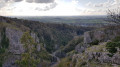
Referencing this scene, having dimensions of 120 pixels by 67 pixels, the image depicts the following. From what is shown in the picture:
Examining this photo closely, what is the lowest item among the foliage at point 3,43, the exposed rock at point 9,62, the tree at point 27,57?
the exposed rock at point 9,62

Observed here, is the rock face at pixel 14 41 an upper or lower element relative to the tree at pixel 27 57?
lower

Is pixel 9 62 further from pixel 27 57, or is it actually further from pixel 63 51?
pixel 27 57

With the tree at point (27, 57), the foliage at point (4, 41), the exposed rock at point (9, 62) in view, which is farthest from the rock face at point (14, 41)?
the tree at point (27, 57)

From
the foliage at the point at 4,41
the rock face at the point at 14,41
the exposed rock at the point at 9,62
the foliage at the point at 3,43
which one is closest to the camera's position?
the exposed rock at the point at 9,62

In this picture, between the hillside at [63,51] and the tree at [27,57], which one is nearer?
the hillside at [63,51]

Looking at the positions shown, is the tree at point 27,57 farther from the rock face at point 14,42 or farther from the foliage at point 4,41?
the foliage at point 4,41

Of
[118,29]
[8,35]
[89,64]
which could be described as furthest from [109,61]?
[8,35]

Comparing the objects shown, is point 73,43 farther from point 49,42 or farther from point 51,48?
point 49,42

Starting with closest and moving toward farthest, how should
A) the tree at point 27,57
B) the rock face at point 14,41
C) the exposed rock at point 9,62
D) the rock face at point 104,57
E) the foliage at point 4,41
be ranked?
the rock face at point 104,57
the tree at point 27,57
the exposed rock at point 9,62
the foliage at point 4,41
the rock face at point 14,41

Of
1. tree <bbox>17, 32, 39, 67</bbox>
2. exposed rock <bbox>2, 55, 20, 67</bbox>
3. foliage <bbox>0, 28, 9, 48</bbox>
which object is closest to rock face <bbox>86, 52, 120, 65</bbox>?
tree <bbox>17, 32, 39, 67</bbox>
